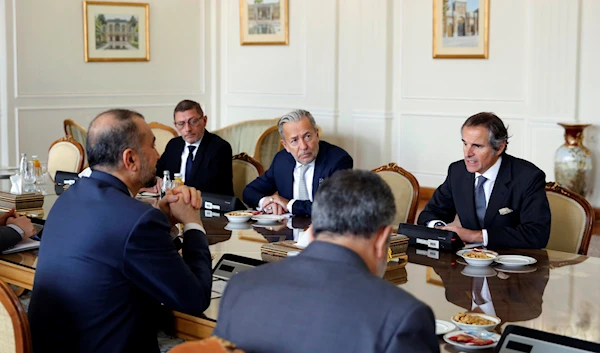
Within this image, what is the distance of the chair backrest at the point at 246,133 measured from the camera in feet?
30.9

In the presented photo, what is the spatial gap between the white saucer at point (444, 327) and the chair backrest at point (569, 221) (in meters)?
1.67

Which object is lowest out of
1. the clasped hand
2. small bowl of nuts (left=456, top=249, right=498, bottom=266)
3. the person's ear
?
small bowl of nuts (left=456, top=249, right=498, bottom=266)

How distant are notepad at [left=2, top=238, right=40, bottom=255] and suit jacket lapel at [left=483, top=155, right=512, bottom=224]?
6.88ft

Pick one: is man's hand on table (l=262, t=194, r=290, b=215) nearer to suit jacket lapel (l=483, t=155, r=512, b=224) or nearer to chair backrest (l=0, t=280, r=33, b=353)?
suit jacket lapel (l=483, t=155, r=512, b=224)

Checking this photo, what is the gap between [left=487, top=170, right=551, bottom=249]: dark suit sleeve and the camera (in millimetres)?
3758

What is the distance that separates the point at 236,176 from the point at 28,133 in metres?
4.23

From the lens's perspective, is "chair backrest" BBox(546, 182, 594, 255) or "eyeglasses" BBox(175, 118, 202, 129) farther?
"eyeglasses" BBox(175, 118, 202, 129)

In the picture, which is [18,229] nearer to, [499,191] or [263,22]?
[499,191]

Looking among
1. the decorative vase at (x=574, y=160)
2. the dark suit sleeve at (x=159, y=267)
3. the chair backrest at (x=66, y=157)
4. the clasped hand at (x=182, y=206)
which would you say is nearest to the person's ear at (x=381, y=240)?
the dark suit sleeve at (x=159, y=267)

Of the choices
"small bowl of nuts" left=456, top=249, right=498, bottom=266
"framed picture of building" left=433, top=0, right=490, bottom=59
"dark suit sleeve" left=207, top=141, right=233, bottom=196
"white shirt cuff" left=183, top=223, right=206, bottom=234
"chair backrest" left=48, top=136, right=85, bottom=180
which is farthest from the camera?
"framed picture of building" left=433, top=0, right=490, bottom=59

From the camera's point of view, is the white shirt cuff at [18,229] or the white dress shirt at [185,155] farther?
the white dress shirt at [185,155]

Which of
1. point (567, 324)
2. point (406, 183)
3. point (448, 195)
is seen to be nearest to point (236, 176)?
point (406, 183)

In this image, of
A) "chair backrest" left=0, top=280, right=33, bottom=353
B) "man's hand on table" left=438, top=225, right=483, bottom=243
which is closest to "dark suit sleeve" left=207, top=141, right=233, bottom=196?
"man's hand on table" left=438, top=225, right=483, bottom=243

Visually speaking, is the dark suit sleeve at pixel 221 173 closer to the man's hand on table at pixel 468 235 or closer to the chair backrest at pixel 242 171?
the chair backrest at pixel 242 171
